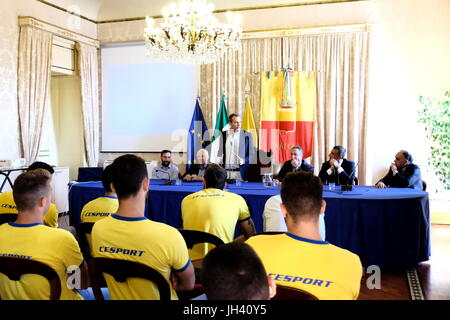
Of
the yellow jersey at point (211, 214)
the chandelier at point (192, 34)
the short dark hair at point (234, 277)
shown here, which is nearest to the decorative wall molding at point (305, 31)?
the chandelier at point (192, 34)

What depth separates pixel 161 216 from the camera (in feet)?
16.5

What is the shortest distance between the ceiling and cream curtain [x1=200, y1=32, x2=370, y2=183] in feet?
2.41

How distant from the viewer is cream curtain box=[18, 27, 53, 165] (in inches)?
266

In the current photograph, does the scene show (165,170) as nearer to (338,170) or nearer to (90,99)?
(338,170)

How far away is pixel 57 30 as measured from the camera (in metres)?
7.29

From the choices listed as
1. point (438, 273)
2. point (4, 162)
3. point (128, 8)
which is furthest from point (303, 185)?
point (128, 8)

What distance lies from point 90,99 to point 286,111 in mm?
3744

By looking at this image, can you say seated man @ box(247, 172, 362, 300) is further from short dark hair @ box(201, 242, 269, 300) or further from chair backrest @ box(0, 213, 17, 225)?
chair backrest @ box(0, 213, 17, 225)

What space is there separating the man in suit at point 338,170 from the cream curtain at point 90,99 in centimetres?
464

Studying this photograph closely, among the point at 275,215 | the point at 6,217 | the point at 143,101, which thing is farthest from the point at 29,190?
the point at 143,101

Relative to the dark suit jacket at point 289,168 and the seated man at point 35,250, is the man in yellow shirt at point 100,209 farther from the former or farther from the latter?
the dark suit jacket at point 289,168

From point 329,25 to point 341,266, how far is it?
6.42 metres

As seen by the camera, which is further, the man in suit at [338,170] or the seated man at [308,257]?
the man in suit at [338,170]

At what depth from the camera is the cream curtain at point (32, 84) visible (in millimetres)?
6762
